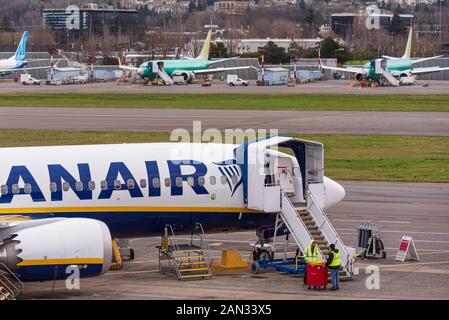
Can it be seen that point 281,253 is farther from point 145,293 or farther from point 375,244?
point 145,293

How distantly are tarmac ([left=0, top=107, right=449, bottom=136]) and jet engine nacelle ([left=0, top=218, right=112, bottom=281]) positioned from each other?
57.3 meters

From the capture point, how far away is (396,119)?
360 ft

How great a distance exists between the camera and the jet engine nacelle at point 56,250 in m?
36.9

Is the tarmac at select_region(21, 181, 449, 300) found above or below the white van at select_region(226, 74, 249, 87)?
above

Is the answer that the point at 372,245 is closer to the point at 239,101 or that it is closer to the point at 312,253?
the point at 312,253

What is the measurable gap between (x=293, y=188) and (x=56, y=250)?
1202cm

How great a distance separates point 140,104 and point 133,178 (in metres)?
91.5

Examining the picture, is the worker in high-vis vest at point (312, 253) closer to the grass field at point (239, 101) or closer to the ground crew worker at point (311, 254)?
the ground crew worker at point (311, 254)

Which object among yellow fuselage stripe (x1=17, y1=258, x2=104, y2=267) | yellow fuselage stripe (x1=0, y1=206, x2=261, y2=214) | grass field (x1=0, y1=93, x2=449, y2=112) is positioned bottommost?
grass field (x1=0, y1=93, x2=449, y2=112)

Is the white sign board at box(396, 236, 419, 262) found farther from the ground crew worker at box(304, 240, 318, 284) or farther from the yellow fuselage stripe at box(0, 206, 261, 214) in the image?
the yellow fuselage stripe at box(0, 206, 261, 214)

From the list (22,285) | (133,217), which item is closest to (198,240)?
(133,217)

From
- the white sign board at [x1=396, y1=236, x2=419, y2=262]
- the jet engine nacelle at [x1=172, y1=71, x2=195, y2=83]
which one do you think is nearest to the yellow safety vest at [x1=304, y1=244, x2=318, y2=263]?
the white sign board at [x1=396, y1=236, x2=419, y2=262]

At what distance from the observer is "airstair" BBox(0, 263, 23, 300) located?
36.6 m

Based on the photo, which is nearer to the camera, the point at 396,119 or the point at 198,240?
the point at 198,240
